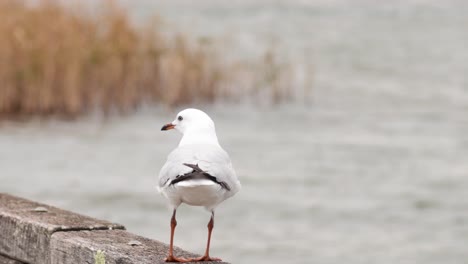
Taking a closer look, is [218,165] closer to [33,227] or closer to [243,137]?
[33,227]

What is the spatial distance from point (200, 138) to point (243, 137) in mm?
11758

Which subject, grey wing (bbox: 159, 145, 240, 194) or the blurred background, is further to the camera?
Result: the blurred background

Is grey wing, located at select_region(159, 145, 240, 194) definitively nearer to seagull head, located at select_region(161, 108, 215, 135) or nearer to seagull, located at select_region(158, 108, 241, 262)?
seagull, located at select_region(158, 108, 241, 262)

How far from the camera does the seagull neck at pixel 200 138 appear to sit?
3.12 m

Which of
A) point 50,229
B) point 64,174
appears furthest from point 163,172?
point 64,174

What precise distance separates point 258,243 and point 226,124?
6.34 meters

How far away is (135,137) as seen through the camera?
1453 centimetres

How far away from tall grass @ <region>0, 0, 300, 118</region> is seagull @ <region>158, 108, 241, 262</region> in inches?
408

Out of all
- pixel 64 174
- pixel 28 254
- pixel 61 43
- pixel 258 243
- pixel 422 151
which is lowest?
pixel 28 254

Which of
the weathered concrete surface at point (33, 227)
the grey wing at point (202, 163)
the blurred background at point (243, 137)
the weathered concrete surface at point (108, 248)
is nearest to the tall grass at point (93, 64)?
the blurred background at point (243, 137)

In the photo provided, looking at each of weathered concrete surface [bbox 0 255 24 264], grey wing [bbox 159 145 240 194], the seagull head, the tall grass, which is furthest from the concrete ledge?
the tall grass

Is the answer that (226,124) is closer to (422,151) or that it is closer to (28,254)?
(422,151)

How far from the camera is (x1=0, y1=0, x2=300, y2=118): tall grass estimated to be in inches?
529

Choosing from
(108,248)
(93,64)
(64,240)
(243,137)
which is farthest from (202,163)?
(243,137)
